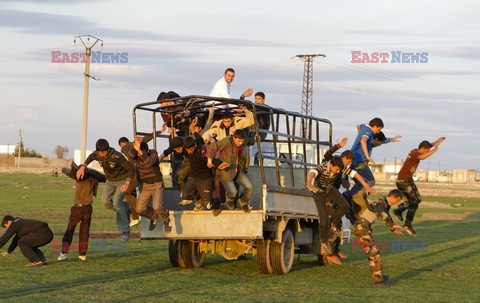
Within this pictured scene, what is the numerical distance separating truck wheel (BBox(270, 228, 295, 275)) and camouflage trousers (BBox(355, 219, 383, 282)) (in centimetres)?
168

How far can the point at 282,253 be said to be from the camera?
16.5 meters

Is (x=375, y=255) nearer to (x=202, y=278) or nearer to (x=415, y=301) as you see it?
(x=415, y=301)

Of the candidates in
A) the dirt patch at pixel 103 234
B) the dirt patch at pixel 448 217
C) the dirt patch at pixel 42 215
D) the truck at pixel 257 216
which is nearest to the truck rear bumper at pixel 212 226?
the truck at pixel 257 216

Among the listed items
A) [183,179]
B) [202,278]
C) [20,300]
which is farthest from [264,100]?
[20,300]

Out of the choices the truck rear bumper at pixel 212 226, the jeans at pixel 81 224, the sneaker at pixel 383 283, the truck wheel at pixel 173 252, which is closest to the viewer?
the sneaker at pixel 383 283

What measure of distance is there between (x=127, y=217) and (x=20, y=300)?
18.2 ft

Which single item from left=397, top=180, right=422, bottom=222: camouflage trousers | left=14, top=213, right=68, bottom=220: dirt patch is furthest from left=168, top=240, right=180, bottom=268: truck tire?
left=14, top=213, right=68, bottom=220: dirt patch

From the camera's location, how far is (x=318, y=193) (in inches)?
640

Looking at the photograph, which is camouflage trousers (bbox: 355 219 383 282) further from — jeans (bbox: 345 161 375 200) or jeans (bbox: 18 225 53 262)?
jeans (bbox: 18 225 53 262)

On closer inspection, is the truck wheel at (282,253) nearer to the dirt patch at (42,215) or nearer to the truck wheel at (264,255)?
the truck wheel at (264,255)

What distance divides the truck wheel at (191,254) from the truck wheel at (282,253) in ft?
5.82

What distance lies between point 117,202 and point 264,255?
3.01 m

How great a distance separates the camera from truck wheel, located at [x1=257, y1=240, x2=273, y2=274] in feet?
53.8

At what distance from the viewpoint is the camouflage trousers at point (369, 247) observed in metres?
15.1
